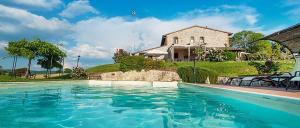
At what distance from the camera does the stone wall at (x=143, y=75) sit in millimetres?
32181

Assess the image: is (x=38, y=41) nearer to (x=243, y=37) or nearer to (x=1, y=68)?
(x=1, y=68)

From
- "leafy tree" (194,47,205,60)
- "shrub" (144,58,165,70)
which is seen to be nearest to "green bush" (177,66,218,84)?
"shrub" (144,58,165,70)

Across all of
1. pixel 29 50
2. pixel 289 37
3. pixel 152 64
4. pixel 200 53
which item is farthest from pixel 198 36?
pixel 289 37

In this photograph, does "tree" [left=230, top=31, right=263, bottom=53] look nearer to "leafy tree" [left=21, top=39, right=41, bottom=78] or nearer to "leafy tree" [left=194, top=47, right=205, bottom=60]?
Answer: "leafy tree" [left=194, top=47, right=205, bottom=60]

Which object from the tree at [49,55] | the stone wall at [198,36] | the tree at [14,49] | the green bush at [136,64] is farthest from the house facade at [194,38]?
the tree at [14,49]

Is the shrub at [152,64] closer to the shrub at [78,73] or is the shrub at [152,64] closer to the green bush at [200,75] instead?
the green bush at [200,75]

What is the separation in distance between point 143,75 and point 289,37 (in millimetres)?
20314

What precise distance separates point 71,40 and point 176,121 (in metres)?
33.8

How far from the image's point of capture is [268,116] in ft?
27.7

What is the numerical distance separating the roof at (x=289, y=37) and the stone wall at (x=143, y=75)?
15611 mm

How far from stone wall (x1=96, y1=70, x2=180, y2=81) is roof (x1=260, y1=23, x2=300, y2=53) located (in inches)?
615

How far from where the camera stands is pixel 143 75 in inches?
1296

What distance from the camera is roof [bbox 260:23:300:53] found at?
39.4 feet

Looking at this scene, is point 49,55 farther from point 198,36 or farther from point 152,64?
point 198,36
